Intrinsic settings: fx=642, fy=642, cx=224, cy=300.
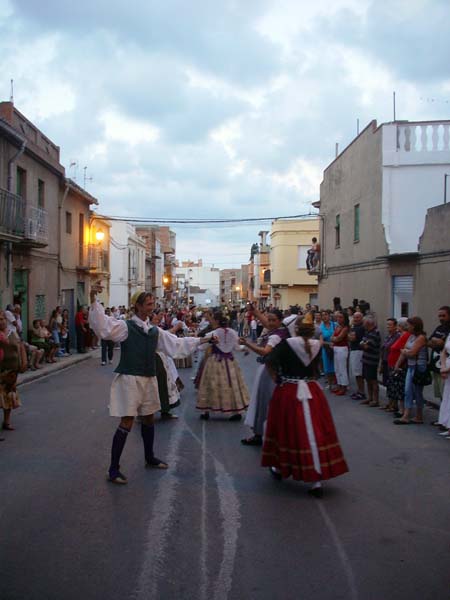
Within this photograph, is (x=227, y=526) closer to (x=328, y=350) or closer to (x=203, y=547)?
(x=203, y=547)

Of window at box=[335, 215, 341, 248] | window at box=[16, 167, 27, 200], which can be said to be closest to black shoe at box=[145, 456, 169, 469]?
window at box=[16, 167, 27, 200]

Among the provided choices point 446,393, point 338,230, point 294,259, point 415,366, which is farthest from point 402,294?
point 294,259

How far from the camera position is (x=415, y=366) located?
33.0 ft

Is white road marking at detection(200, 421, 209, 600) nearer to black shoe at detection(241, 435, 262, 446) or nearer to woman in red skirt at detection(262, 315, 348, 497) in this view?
woman in red skirt at detection(262, 315, 348, 497)

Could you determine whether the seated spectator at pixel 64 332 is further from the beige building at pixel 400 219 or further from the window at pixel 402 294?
the window at pixel 402 294

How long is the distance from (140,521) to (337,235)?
71.1ft

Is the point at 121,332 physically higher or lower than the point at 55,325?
higher

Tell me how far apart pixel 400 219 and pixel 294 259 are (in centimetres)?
2726

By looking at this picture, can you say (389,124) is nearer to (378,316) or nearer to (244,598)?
(378,316)

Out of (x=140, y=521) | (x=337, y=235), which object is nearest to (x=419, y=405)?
(x=140, y=521)

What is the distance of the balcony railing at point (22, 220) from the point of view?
18109 mm

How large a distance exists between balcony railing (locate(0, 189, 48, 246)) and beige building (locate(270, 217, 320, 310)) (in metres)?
26.1

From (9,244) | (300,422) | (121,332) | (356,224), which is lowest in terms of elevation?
(300,422)

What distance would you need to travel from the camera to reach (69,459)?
7.60 meters
